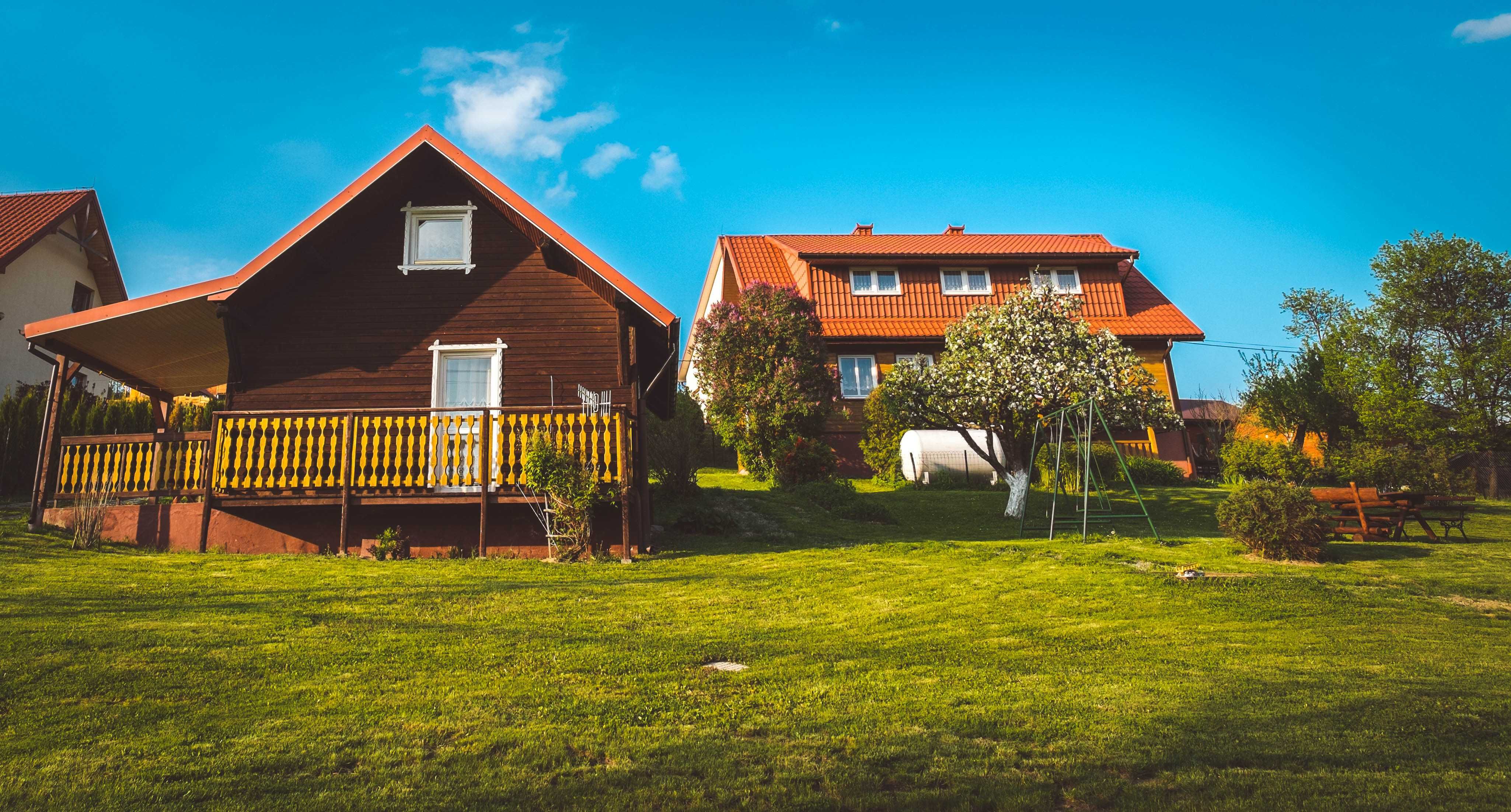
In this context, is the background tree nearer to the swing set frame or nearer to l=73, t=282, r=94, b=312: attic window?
the swing set frame

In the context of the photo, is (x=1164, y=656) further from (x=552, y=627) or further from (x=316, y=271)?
(x=316, y=271)

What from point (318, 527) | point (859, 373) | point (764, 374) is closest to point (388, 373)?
point (318, 527)

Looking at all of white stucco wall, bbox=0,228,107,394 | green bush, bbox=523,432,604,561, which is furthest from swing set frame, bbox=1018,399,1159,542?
white stucco wall, bbox=0,228,107,394

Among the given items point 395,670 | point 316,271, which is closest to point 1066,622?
point 395,670

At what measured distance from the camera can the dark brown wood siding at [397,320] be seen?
13.7 metres

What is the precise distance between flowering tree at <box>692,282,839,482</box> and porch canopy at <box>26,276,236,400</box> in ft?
38.4

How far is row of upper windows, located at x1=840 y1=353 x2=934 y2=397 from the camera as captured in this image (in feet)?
94.5

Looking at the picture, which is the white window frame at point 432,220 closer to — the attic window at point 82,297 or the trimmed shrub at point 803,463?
the trimmed shrub at point 803,463

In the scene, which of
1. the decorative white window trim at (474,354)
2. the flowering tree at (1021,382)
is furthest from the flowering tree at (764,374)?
the decorative white window trim at (474,354)

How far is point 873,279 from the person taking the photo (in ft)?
104

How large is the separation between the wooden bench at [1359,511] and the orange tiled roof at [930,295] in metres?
15.5

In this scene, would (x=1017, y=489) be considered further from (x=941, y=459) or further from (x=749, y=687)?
(x=749, y=687)

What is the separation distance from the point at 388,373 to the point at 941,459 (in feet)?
50.4

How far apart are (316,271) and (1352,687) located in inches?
575
